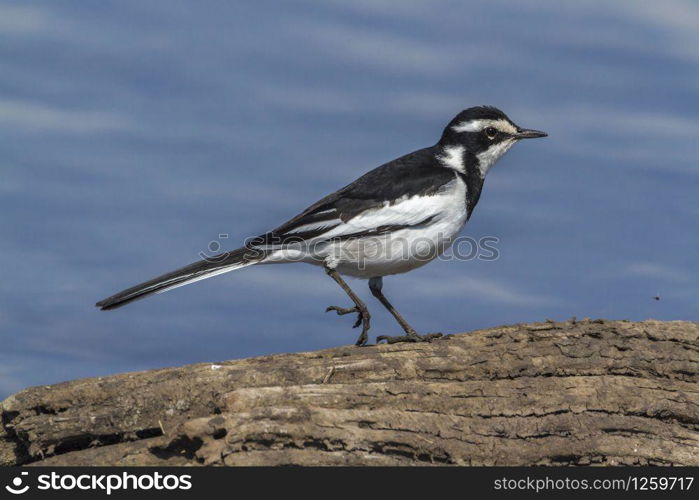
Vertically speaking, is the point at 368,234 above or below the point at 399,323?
above

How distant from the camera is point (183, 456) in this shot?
836 centimetres

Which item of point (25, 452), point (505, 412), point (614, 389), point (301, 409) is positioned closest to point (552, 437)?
point (505, 412)

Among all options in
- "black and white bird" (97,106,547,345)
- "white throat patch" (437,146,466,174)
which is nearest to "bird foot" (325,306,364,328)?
"black and white bird" (97,106,547,345)

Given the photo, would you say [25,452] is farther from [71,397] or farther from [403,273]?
[403,273]

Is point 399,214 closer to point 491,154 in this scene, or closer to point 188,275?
point 491,154

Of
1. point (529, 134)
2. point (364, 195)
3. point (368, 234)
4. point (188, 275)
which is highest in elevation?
point (529, 134)

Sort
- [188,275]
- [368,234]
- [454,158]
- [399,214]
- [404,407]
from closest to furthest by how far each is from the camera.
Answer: [404,407], [188,275], [368,234], [399,214], [454,158]

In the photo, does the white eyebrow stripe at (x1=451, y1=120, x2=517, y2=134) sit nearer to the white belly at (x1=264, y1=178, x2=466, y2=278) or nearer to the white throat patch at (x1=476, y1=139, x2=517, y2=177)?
the white throat patch at (x1=476, y1=139, x2=517, y2=177)

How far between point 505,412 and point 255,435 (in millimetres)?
2830

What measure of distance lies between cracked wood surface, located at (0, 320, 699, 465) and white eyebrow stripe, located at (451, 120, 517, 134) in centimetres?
313

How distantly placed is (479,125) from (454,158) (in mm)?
592

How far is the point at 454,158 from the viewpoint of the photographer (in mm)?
12375

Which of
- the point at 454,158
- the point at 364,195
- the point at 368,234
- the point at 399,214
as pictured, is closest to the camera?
the point at 368,234

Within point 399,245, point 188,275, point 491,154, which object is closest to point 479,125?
point 491,154
